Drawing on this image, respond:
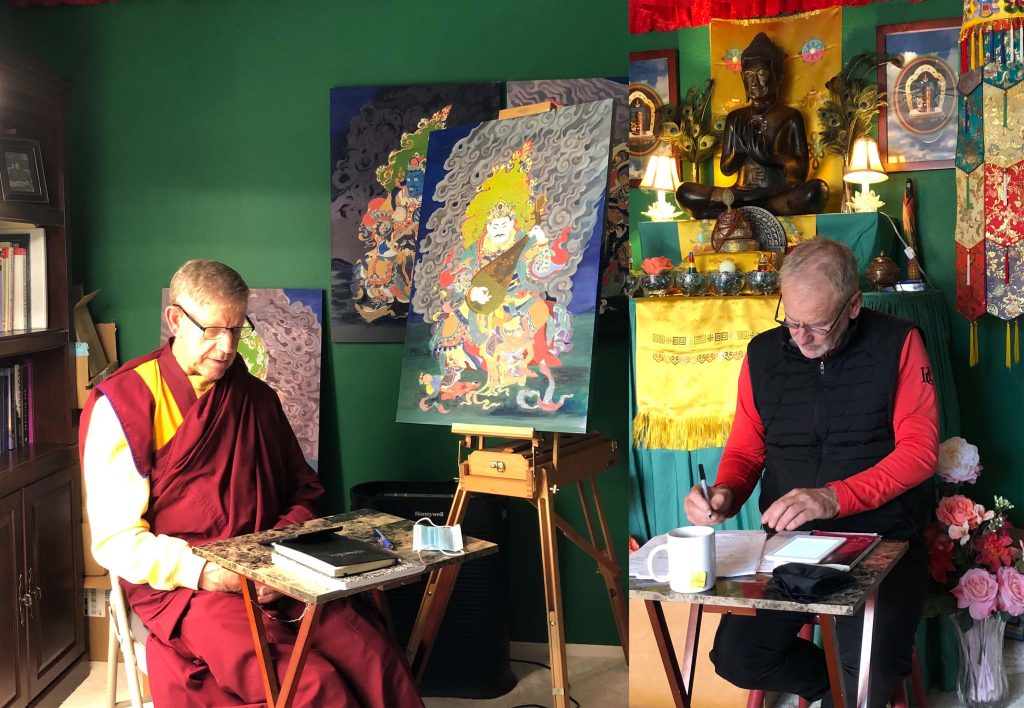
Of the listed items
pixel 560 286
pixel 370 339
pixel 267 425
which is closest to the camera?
pixel 267 425

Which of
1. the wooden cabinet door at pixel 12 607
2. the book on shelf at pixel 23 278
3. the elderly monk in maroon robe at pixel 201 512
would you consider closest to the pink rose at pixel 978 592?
the elderly monk in maroon robe at pixel 201 512

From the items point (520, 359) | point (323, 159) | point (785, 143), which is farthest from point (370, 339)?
point (785, 143)

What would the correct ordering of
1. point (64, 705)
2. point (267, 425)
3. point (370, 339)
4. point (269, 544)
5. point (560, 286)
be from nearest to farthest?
point (269, 544) < point (267, 425) < point (560, 286) < point (64, 705) < point (370, 339)

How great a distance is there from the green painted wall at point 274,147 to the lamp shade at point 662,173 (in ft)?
4.25

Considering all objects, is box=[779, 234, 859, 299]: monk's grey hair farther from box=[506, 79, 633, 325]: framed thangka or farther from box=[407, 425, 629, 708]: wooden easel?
box=[506, 79, 633, 325]: framed thangka

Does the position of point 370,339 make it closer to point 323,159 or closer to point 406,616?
point 323,159

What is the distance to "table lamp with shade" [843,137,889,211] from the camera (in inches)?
79.9

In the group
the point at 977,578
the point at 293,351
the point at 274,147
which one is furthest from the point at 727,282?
the point at 274,147

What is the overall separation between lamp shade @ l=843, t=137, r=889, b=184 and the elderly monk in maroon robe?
1.43 meters

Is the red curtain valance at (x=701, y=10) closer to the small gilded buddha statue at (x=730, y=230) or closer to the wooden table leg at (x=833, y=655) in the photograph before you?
the small gilded buddha statue at (x=730, y=230)

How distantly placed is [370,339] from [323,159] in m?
0.68

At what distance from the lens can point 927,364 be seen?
2.08m

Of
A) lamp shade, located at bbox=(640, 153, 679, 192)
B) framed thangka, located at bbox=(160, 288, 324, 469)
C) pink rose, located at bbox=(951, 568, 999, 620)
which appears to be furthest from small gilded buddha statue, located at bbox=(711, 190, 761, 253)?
framed thangka, located at bbox=(160, 288, 324, 469)

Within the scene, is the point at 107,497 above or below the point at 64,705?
above
